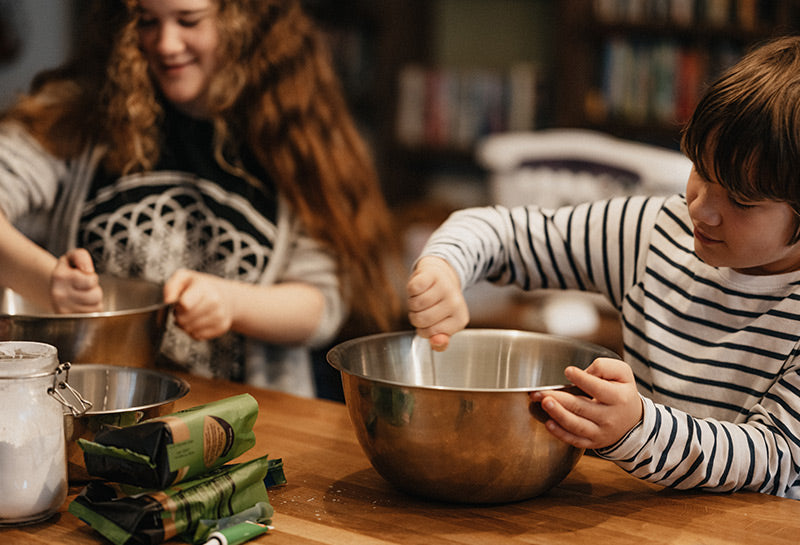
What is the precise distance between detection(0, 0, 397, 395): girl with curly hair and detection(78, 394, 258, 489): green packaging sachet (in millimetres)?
635

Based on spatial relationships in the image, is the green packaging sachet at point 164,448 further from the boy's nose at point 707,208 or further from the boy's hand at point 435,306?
the boy's nose at point 707,208

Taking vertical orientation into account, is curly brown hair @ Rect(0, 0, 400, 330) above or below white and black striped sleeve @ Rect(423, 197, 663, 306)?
above

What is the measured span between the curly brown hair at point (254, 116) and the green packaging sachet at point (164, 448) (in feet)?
2.44

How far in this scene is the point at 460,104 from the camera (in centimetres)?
369

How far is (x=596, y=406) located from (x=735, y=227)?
0.24 m

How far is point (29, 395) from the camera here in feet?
2.29

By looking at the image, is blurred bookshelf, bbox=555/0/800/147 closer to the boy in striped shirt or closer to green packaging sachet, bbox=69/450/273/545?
the boy in striped shirt

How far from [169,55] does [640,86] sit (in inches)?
89.0

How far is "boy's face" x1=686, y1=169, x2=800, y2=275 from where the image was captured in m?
0.85

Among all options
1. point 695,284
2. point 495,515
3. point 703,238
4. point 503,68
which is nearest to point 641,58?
point 503,68

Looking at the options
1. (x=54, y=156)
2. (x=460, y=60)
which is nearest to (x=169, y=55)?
(x=54, y=156)

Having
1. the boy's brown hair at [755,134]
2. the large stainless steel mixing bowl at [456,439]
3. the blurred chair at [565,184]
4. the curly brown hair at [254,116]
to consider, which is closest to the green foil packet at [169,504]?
the large stainless steel mixing bowl at [456,439]

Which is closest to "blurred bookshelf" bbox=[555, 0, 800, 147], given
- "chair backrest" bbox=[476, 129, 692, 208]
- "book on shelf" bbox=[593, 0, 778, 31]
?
"book on shelf" bbox=[593, 0, 778, 31]

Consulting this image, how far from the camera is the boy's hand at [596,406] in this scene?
0.74 meters
